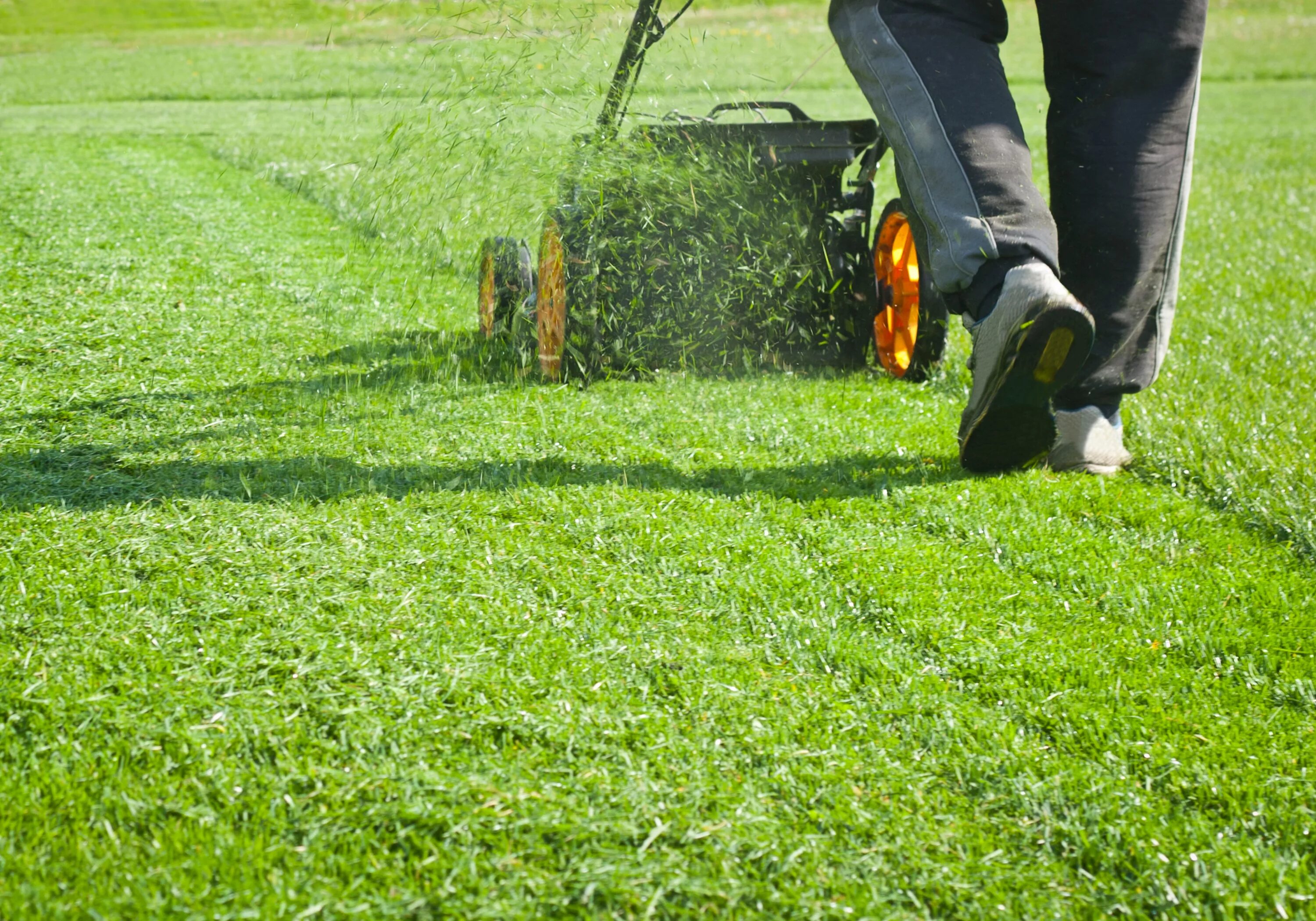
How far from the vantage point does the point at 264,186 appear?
307 inches

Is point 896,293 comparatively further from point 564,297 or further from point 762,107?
point 564,297

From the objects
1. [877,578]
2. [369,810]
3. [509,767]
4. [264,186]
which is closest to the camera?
[369,810]

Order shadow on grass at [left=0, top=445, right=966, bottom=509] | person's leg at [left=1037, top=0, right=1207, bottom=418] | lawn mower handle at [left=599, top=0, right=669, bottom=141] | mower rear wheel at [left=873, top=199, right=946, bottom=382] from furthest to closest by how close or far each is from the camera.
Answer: mower rear wheel at [left=873, top=199, right=946, bottom=382] → lawn mower handle at [left=599, top=0, right=669, bottom=141] → shadow on grass at [left=0, top=445, right=966, bottom=509] → person's leg at [left=1037, top=0, right=1207, bottom=418]

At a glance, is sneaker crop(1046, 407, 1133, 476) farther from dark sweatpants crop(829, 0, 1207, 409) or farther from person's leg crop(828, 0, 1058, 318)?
person's leg crop(828, 0, 1058, 318)

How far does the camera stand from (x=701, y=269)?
11.8 feet

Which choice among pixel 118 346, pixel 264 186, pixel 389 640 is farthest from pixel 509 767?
pixel 264 186

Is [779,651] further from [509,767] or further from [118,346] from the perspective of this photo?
[118,346]

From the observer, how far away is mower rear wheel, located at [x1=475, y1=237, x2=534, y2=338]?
12.3 feet

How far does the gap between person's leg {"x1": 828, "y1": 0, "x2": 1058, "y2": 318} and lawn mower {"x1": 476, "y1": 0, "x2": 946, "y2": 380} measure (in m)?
1.13

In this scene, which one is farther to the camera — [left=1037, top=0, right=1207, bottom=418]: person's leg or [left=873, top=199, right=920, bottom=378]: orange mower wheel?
[left=873, top=199, right=920, bottom=378]: orange mower wheel

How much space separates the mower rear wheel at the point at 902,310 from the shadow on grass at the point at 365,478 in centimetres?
79

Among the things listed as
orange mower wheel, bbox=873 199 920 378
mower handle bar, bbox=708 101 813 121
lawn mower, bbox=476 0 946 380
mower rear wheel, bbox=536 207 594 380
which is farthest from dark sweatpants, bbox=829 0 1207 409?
mower handle bar, bbox=708 101 813 121

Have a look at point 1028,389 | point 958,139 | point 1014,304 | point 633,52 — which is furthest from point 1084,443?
point 633,52

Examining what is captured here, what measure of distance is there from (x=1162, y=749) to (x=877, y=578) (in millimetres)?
675
